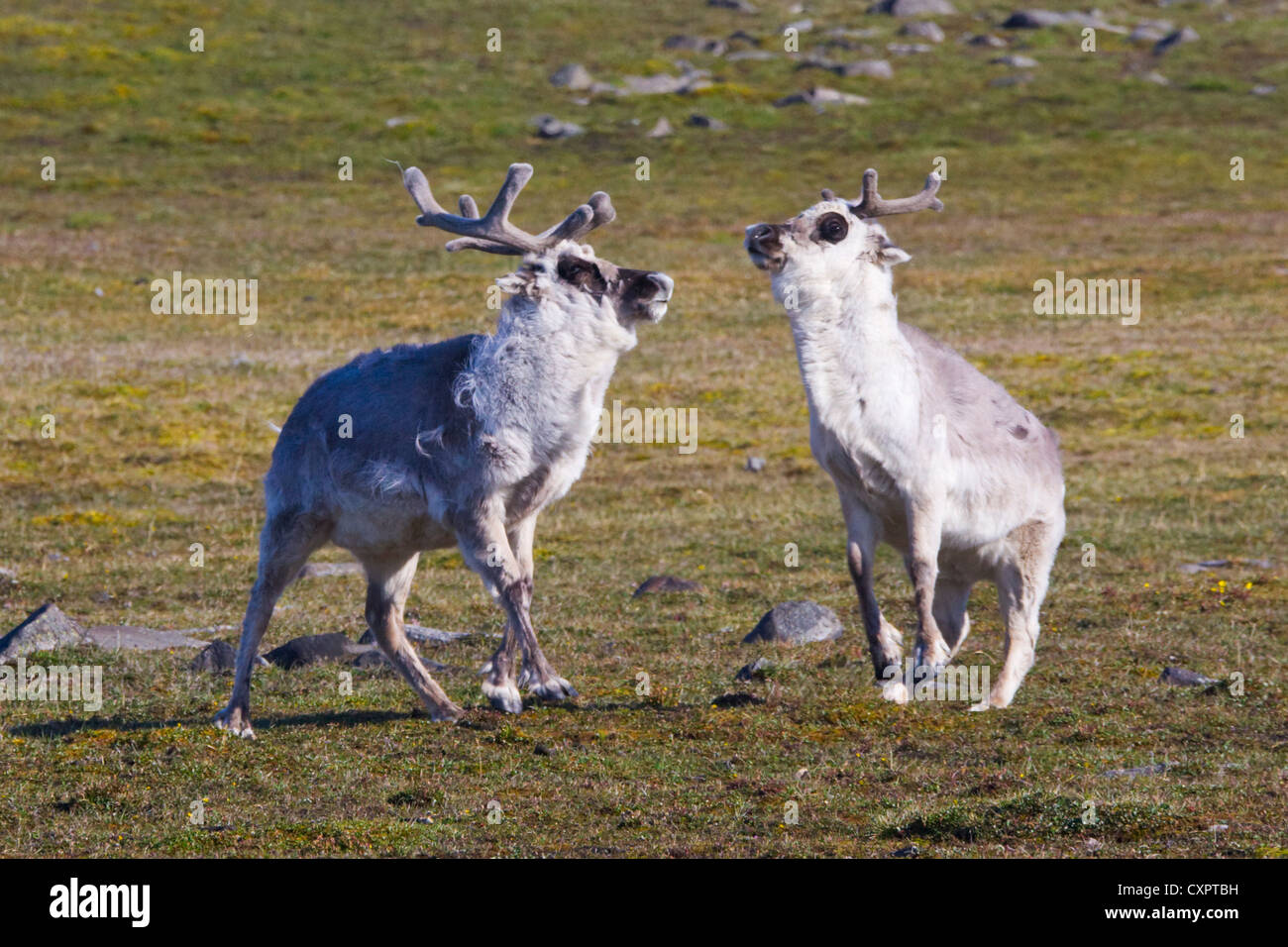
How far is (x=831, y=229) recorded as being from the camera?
42.2 feet

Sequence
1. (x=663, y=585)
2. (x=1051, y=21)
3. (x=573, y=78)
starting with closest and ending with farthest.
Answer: (x=663, y=585), (x=573, y=78), (x=1051, y=21)

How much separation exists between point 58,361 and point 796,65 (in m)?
74.8

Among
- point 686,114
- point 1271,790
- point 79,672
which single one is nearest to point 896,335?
point 1271,790

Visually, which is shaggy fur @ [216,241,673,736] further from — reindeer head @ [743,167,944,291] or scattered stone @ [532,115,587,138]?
scattered stone @ [532,115,587,138]

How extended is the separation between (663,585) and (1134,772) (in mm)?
9607

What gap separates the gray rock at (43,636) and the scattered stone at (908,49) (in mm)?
99664

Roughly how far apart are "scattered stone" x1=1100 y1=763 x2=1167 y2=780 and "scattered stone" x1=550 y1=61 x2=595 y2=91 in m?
91.4

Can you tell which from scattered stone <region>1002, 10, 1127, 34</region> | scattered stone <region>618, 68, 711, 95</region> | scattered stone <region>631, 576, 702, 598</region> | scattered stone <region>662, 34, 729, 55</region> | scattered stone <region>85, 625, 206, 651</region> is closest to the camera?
scattered stone <region>85, 625, 206, 651</region>

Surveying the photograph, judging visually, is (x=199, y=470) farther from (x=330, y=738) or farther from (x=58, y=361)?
(x=330, y=738)

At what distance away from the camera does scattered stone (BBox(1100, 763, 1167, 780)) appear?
36.7ft

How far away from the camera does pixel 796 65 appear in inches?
4136

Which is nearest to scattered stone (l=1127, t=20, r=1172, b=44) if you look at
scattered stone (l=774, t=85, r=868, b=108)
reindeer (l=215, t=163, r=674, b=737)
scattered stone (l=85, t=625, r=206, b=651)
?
scattered stone (l=774, t=85, r=868, b=108)

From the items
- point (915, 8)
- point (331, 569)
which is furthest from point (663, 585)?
point (915, 8)

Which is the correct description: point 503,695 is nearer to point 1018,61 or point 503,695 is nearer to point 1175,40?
point 1018,61
